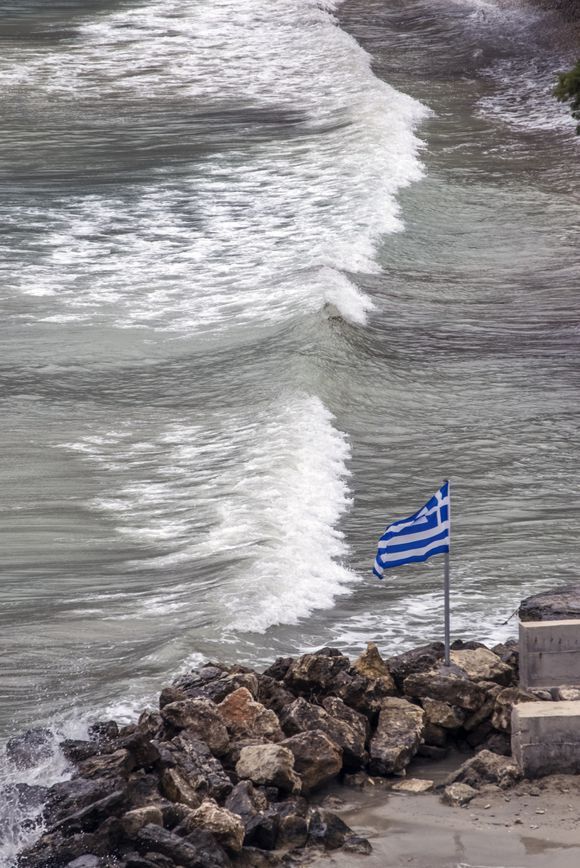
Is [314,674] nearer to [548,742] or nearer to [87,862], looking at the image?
[548,742]

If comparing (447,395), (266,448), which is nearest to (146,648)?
(266,448)

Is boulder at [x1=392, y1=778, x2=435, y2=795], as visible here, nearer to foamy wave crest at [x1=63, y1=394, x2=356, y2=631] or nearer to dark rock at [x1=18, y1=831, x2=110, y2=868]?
dark rock at [x1=18, y1=831, x2=110, y2=868]

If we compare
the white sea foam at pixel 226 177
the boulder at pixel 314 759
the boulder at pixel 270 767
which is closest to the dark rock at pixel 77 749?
the boulder at pixel 270 767

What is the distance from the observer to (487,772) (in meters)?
12.6

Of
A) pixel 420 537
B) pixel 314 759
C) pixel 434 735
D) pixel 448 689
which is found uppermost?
pixel 420 537

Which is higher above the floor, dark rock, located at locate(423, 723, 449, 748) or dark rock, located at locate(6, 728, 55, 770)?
dark rock, located at locate(6, 728, 55, 770)

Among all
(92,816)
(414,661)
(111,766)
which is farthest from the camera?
(414,661)

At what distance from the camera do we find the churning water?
1703 cm

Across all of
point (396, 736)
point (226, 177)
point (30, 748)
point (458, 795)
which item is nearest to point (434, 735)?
point (396, 736)

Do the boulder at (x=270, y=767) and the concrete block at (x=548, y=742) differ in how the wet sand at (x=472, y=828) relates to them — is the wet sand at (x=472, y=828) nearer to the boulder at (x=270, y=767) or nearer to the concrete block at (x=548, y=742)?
the concrete block at (x=548, y=742)

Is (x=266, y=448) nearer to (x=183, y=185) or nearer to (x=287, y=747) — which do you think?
(x=287, y=747)

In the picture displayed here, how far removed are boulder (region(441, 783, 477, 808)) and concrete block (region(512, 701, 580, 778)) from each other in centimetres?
49

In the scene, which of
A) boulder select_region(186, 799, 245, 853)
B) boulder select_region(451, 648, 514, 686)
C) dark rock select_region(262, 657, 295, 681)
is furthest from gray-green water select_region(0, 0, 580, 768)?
boulder select_region(186, 799, 245, 853)

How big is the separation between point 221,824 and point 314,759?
1344mm
